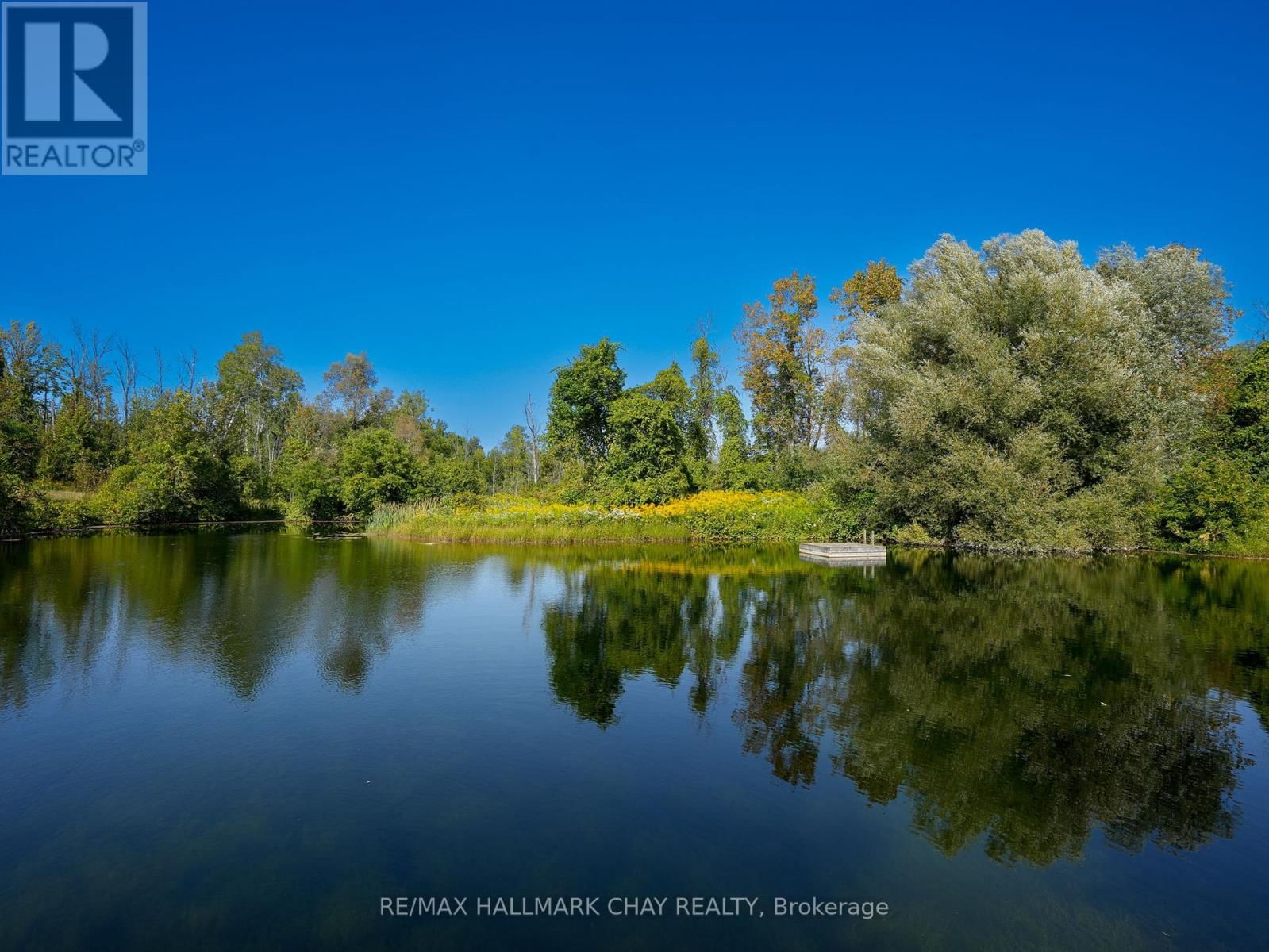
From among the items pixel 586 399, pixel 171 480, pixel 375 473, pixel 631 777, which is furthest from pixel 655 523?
pixel 171 480

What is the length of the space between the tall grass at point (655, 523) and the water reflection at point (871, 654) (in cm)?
821

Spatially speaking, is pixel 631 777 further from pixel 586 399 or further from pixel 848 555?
pixel 586 399

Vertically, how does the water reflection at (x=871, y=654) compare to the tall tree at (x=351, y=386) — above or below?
below

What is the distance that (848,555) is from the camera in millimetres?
21734

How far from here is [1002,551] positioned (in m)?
23.6

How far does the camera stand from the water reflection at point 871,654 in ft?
18.3

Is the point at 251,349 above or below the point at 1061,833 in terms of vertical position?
above

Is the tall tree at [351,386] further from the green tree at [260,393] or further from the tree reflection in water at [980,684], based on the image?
the tree reflection in water at [980,684]

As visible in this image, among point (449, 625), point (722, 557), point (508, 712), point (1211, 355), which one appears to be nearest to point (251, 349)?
point (722, 557)

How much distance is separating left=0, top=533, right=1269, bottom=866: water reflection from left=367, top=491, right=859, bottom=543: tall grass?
821 centimetres

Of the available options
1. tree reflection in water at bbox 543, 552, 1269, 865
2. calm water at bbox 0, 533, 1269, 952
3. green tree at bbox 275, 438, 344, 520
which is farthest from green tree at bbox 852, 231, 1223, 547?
green tree at bbox 275, 438, 344, 520

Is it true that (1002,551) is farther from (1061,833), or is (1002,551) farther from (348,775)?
(348,775)

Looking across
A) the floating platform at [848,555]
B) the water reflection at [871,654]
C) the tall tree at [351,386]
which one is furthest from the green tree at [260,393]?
the floating platform at [848,555]

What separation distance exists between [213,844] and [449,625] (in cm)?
701
